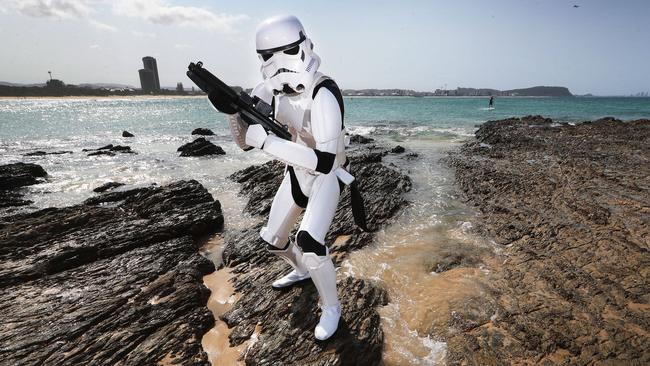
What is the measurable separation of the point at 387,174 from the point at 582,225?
466 cm

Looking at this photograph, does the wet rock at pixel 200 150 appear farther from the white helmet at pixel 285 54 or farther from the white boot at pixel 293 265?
the white helmet at pixel 285 54

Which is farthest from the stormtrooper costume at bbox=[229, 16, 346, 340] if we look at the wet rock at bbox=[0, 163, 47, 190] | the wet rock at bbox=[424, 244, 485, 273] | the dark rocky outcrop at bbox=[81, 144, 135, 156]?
the dark rocky outcrop at bbox=[81, 144, 135, 156]

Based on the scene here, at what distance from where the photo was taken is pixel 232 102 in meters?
3.19

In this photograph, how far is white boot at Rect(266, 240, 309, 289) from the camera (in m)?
3.87

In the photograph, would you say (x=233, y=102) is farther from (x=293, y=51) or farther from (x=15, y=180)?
(x=15, y=180)

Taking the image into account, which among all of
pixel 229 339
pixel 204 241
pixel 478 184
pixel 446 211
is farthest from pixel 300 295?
pixel 478 184

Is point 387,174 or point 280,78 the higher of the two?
point 280,78

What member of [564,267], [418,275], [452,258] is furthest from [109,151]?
[564,267]

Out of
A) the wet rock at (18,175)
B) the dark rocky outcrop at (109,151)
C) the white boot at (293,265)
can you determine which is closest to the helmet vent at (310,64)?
the white boot at (293,265)

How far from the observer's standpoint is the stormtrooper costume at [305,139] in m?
2.85

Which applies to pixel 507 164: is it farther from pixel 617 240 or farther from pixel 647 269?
pixel 647 269

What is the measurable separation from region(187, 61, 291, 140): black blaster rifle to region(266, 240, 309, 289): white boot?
4.81 feet

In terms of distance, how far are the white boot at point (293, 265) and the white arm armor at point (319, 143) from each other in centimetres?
143

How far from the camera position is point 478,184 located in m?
8.50
